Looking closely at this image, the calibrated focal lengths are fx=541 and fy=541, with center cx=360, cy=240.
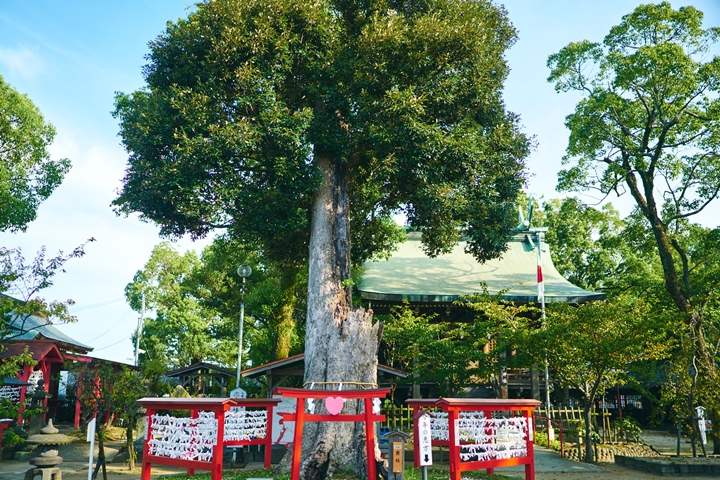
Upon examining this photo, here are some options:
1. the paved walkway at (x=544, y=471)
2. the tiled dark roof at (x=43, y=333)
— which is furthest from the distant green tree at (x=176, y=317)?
the paved walkway at (x=544, y=471)

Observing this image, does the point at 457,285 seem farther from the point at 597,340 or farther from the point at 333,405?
the point at 333,405

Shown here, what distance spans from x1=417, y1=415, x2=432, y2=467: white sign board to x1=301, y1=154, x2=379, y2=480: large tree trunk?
2.82 meters

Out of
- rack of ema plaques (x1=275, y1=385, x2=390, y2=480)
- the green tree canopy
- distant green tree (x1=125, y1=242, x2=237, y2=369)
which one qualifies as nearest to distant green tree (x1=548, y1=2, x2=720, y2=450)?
the green tree canopy

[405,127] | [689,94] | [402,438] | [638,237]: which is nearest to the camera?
[402,438]

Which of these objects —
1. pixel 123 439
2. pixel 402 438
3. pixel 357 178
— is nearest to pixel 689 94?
pixel 357 178

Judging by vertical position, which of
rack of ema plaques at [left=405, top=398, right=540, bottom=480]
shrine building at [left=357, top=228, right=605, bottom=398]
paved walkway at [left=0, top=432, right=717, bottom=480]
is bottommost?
paved walkway at [left=0, top=432, right=717, bottom=480]

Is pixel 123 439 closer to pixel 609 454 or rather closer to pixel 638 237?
pixel 609 454

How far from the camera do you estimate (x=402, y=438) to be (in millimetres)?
8594

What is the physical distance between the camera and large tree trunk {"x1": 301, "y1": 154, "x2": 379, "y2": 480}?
11.0 metres

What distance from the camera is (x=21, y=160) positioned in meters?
A: 22.6

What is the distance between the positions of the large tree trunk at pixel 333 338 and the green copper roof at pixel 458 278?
7.77 metres

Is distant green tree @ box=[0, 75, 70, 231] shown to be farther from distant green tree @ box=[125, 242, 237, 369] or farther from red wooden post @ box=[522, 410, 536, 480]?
red wooden post @ box=[522, 410, 536, 480]

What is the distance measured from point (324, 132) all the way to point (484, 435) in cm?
756

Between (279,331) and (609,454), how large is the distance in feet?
41.1
